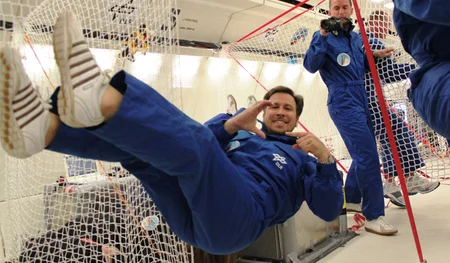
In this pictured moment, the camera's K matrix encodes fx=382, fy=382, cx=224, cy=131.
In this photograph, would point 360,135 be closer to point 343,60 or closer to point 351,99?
point 351,99

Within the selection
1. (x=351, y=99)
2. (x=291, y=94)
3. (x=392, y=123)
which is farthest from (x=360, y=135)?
(x=291, y=94)

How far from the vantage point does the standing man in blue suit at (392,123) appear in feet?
7.47

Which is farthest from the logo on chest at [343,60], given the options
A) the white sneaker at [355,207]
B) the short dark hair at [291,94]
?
the white sneaker at [355,207]

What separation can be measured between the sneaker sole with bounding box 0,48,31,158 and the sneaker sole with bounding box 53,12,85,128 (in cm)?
8

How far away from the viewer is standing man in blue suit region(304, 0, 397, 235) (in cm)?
217

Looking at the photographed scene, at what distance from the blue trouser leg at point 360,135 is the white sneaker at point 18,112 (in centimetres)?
177

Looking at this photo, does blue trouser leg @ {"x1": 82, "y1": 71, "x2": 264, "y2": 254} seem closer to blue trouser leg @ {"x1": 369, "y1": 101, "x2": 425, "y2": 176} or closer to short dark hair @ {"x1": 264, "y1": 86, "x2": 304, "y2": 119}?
short dark hair @ {"x1": 264, "y1": 86, "x2": 304, "y2": 119}

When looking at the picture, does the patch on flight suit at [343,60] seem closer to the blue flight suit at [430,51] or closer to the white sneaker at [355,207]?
the blue flight suit at [430,51]

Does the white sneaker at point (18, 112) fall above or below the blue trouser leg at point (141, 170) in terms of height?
above

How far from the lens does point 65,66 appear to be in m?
0.76

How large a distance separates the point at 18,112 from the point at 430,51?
103 cm

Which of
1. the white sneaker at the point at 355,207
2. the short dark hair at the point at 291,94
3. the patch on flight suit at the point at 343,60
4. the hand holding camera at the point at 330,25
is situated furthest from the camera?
the white sneaker at the point at 355,207

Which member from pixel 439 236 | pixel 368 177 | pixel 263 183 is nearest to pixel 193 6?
pixel 368 177

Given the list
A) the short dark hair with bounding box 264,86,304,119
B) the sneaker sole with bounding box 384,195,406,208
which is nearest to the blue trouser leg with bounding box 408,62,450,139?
the short dark hair with bounding box 264,86,304,119
